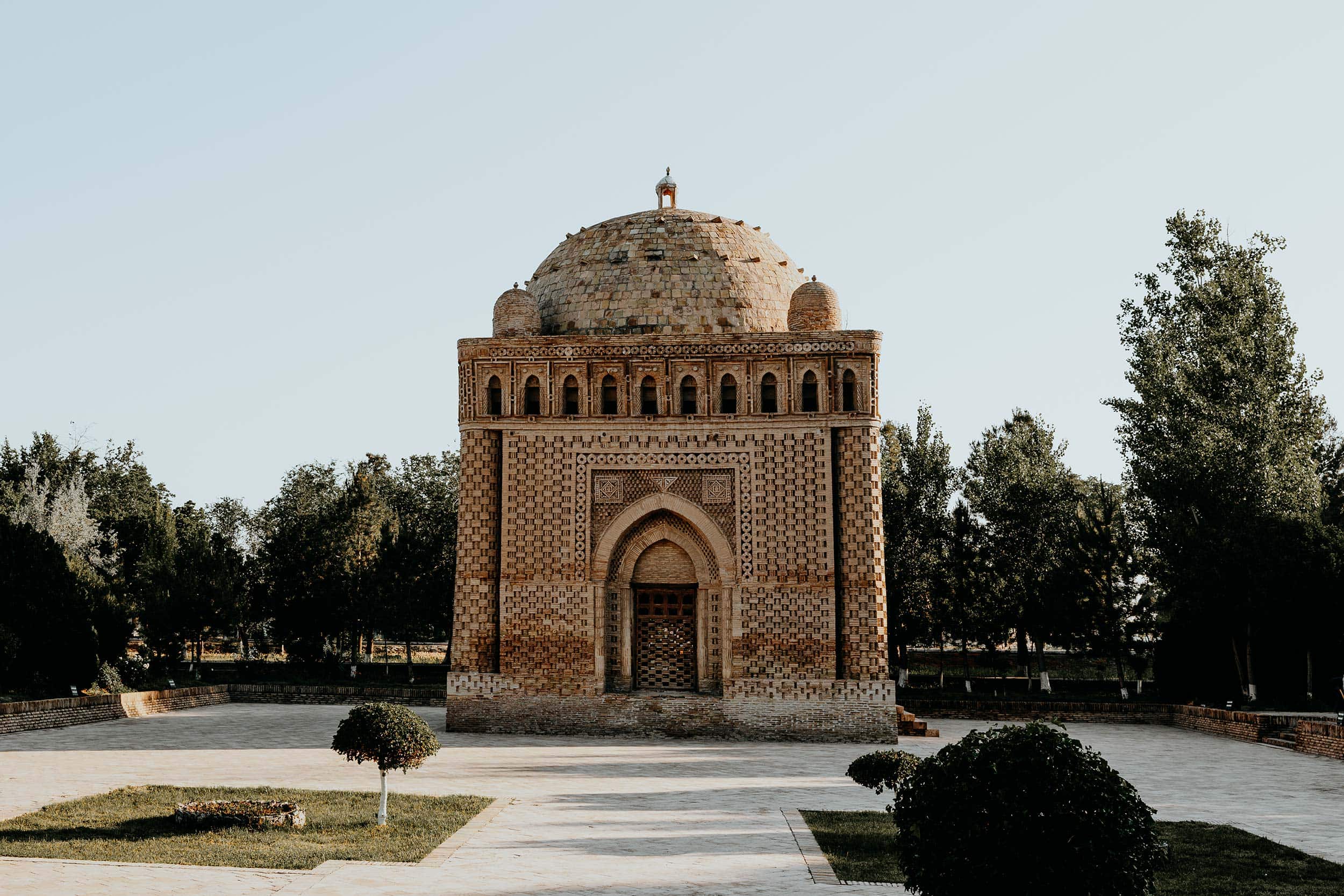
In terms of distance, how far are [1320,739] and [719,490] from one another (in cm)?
1084

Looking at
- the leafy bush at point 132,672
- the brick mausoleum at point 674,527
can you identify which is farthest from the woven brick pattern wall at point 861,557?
the leafy bush at point 132,672

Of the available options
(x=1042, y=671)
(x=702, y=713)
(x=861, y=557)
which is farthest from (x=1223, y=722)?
(x=702, y=713)

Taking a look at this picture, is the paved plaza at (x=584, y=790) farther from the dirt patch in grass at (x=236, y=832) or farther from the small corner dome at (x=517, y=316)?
the small corner dome at (x=517, y=316)

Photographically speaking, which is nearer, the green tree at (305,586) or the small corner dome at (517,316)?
the small corner dome at (517,316)

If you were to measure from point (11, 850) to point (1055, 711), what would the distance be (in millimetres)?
21692

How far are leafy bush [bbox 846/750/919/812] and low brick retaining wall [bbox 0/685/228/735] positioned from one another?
1547 cm

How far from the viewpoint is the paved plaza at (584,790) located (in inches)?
368

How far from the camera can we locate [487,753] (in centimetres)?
1895

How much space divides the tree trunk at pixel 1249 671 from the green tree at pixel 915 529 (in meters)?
8.38

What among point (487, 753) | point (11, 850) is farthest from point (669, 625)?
point (11, 850)

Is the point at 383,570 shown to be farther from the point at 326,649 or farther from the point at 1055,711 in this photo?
the point at 1055,711

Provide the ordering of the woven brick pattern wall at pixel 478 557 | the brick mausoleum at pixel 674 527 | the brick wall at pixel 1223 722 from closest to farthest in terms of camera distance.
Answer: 1. the brick mausoleum at pixel 674 527
2. the brick wall at pixel 1223 722
3. the woven brick pattern wall at pixel 478 557

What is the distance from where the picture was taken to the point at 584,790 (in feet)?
49.0

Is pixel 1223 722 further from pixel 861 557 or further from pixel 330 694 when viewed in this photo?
pixel 330 694
